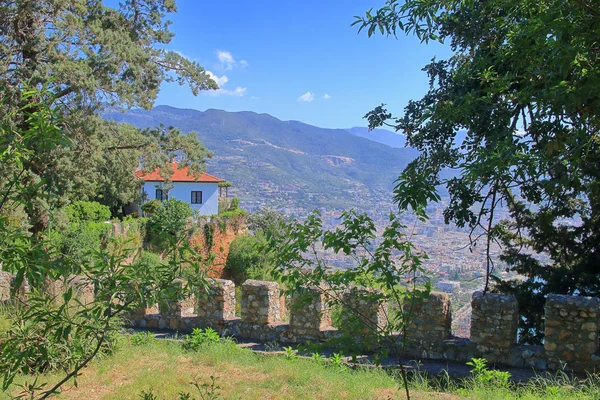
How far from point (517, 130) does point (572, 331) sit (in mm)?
3351

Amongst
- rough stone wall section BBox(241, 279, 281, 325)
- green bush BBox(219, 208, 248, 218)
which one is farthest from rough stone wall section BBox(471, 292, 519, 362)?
green bush BBox(219, 208, 248, 218)

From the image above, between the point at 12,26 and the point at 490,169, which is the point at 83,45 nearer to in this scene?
the point at 12,26

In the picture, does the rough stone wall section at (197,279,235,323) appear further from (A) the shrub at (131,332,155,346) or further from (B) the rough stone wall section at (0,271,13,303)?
(B) the rough stone wall section at (0,271,13,303)

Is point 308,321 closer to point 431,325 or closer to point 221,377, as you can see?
point 431,325

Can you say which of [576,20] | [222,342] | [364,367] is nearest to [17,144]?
[576,20]

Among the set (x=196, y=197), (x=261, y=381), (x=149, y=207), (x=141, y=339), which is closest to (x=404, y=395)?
(x=261, y=381)

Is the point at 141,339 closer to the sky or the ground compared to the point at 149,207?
closer to the ground

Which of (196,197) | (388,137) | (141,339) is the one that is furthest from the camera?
(388,137)

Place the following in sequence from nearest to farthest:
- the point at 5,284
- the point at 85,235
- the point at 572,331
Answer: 1. the point at 572,331
2. the point at 5,284
3. the point at 85,235

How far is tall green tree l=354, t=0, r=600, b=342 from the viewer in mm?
3266

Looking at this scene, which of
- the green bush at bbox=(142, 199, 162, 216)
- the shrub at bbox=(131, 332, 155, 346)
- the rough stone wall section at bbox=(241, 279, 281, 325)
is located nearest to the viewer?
the shrub at bbox=(131, 332, 155, 346)

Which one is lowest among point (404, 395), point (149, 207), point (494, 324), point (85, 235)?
point (404, 395)

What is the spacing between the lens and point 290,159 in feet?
200

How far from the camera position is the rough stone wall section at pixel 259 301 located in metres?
9.57
